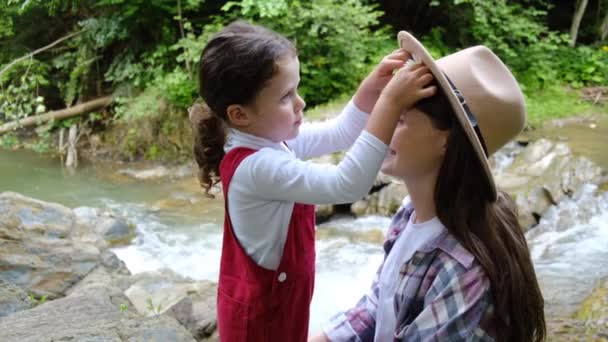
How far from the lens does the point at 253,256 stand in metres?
1.46

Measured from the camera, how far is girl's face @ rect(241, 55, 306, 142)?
→ 139 centimetres

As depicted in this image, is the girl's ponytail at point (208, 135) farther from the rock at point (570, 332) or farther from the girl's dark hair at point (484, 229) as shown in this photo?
the rock at point (570, 332)

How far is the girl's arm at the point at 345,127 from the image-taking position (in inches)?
59.2

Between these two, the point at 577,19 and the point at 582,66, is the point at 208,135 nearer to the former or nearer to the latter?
the point at 582,66

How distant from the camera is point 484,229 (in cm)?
120

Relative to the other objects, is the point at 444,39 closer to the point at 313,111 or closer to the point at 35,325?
the point at 313,111

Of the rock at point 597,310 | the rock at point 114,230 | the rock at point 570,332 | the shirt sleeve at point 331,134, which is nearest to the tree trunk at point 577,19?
the rock at point 597,310

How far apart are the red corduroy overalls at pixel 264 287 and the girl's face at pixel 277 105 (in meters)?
0.07

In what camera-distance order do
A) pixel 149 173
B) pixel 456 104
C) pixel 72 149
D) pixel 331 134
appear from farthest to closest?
pixel 72 149 < pixel 149 173 < pixel 331 134 < pixel 456 104

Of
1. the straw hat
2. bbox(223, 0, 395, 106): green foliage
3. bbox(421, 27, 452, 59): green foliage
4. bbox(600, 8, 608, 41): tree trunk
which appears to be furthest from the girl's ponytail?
bbox(600, 8, 608, 41): tree trunk

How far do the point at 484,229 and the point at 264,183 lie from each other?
52 cm

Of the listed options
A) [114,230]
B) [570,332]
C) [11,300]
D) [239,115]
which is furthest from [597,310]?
[114,230]

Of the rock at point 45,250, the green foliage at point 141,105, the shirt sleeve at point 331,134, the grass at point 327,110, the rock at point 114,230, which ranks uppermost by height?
the shirt sleeve at point 331,134

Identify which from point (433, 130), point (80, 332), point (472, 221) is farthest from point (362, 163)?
point (80, 332)
